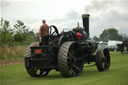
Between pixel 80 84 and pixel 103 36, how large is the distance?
128307 millimetres

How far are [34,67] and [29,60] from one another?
32 centimetres

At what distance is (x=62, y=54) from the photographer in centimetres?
912

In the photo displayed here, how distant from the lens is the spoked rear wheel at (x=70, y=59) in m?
9.09

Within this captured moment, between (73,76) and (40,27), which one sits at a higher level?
(40,27)

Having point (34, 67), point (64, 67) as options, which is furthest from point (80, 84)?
point (34, 67)

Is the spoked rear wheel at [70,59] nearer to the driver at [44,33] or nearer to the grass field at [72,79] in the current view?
the grass field at [72,79]

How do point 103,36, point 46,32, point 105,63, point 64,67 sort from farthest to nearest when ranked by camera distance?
point 103,36
point 105,63
point 46,32
point 64,67

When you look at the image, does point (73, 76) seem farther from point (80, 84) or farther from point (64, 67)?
point (80, 84)

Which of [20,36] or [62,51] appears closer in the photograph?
[62,51]

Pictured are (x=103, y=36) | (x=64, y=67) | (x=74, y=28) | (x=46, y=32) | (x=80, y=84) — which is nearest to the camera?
(x=80, y=84)

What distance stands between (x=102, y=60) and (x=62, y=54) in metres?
3.28

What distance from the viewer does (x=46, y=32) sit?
10.0m

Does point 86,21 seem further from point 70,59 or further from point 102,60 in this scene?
point 70,59

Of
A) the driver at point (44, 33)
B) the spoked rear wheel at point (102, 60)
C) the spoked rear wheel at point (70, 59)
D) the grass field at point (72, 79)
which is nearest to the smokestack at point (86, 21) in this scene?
the spoked rear wheel at point (102, 60)
